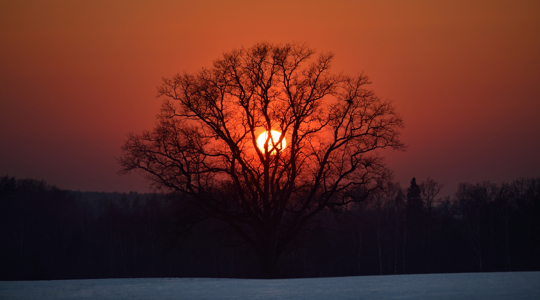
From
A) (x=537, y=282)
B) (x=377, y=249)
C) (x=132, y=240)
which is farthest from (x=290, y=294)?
(x=132, y=240)

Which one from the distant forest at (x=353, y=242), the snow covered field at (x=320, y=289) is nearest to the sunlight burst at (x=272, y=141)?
the snow covered field at (x=320, y=289)

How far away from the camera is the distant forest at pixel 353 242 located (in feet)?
147

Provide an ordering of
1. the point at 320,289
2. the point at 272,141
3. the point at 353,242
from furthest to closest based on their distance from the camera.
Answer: the point at 353,242 → the point at 272,141 → the point at 320,289

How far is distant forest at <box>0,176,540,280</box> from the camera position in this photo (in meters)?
44.9

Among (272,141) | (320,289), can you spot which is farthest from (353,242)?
(320,289)

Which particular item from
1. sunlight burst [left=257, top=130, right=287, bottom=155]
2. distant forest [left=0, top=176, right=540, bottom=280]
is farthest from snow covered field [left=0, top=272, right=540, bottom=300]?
distant forest [left=0, top=176, right=540, bottom=280]

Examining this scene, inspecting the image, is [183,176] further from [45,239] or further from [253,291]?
[45,239]

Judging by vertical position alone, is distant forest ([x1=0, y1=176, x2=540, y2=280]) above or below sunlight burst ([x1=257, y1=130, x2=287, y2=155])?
below

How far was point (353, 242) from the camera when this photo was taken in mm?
51500

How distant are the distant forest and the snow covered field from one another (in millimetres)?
39504

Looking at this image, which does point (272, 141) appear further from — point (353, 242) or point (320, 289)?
point (353, 242)

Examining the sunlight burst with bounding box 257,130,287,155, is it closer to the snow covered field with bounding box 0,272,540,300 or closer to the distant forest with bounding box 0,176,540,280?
the snow covered field with bounding box 0,272,540,300

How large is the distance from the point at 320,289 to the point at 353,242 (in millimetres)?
Result: 49808

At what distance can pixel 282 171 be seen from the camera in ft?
60.0
